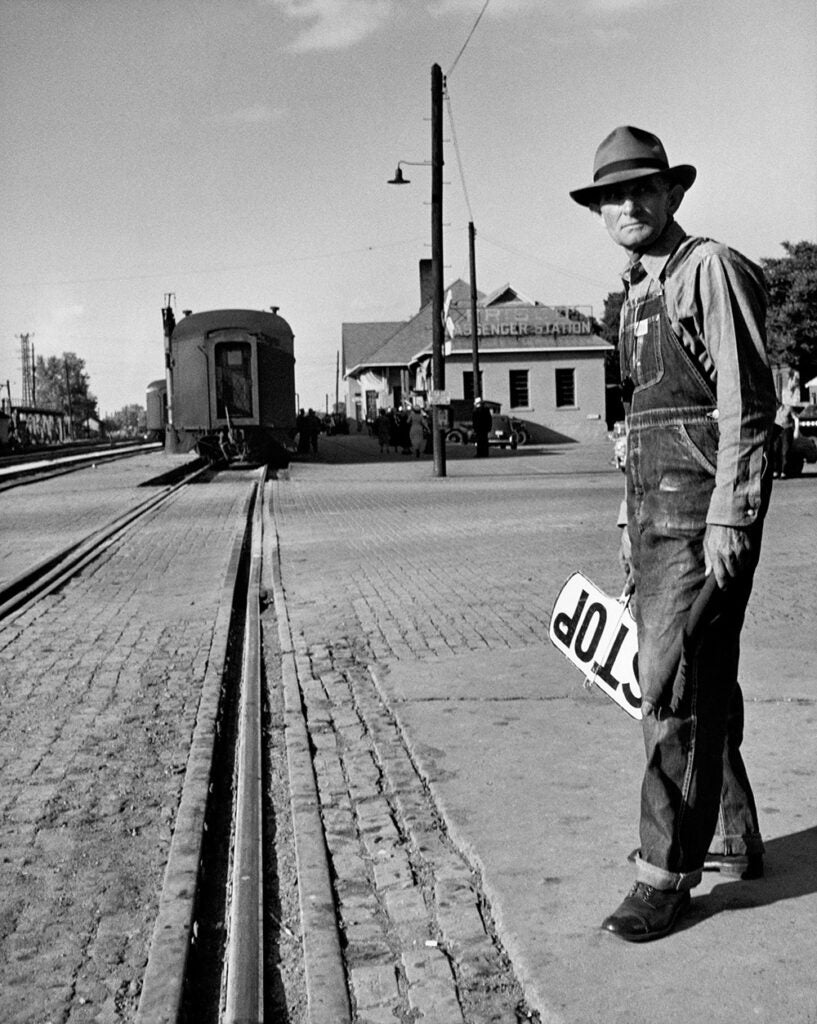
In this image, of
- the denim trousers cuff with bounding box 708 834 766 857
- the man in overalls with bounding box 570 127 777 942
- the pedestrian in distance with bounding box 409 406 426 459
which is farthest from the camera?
the pedestrian in distance with bounding box 409 406 426 459

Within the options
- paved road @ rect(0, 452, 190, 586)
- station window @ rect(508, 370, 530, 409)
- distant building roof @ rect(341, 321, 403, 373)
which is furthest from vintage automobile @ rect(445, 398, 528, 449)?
distant building roof @ rect(341, 321, 403, 373)

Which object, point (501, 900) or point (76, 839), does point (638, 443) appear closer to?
point (501, 900)

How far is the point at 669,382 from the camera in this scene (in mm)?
3617

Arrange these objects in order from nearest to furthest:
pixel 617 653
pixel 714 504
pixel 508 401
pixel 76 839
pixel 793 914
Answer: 1. pixel 714 504
2. pixel 793 914
3. pixel 617 653
4. pixel 76 839
5. pixel 508 401

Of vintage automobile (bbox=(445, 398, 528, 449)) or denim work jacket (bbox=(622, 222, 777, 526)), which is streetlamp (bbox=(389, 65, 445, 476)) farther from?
denim work jacket (bbox=(622, 222, 777, 526))

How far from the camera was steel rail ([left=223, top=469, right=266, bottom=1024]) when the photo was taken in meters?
3.32

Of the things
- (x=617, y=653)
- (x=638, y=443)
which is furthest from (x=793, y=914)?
(x=638, y=443)

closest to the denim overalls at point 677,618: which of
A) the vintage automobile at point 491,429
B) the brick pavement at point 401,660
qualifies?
the brick pavement at point 401,660

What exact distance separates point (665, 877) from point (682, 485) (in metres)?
1.01

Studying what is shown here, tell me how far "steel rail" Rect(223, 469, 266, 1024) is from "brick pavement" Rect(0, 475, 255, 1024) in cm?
24

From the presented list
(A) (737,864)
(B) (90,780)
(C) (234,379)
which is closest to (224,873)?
(B) (90,780)

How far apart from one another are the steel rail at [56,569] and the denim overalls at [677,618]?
7.16 metres

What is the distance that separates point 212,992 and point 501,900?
851mm

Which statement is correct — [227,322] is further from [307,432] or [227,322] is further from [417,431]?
[307,432]
